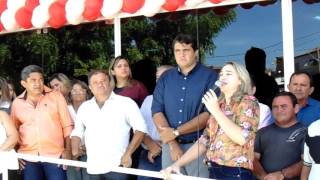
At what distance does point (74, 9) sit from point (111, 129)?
5.48 feet

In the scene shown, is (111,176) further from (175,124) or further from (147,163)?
(175,124)

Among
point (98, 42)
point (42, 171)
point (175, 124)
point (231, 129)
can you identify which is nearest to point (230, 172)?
point (231, 129)

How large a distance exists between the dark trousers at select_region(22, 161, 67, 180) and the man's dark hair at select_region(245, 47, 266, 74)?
184 centimetres

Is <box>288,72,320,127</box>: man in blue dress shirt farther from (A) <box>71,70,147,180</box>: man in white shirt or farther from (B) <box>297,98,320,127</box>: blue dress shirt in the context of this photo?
(A) <box>71,70,147,180</box>: man in white shirt

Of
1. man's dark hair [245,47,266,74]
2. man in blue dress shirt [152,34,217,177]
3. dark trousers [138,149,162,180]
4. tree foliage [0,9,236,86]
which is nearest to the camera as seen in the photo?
man in blue dress shirt [152,34,217,177]

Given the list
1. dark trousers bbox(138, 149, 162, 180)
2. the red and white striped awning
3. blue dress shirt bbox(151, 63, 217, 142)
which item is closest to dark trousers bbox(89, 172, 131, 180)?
dark trousers bbox(138, 149, 162, 180)

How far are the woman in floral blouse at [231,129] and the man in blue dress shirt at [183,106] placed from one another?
43cm

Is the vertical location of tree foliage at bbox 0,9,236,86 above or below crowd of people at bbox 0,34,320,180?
above

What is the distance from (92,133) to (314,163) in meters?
1.63

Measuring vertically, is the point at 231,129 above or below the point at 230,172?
above

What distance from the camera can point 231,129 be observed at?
10.1ft

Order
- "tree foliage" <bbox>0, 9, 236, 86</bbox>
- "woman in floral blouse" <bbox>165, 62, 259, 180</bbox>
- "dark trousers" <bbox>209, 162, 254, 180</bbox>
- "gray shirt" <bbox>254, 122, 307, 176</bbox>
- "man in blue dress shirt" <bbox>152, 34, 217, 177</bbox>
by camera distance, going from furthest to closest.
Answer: "tree foliage" <bbox>0, 9, 236, 86</bbox>
"man in blue dress shirt" <bbox>152, 34, 217, 177</bbox>
"gray shirt" <bbox>254, 122, 307, 176</bbox>
"dark trousers" <bbox>209, 162, 254, 180</bbox>
"woman in floral blouse" <bbox>165, 62, 259, 180</bbox>

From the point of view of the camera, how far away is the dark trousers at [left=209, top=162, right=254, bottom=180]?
320cm

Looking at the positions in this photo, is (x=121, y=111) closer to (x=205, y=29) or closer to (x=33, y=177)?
(x=33, y=177)
